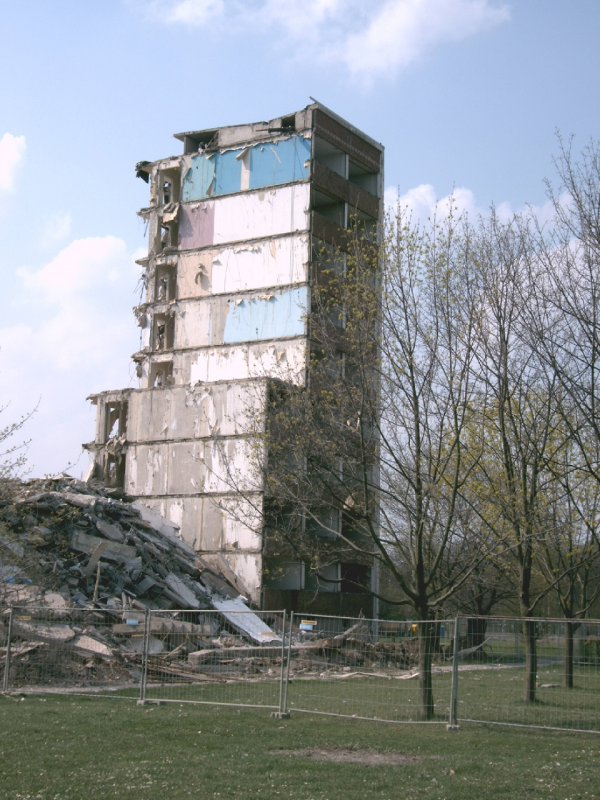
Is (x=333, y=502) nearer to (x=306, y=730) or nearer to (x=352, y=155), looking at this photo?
(x=306, y=730)

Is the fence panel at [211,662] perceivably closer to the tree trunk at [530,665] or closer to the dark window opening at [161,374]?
the tree trunk at [530,665]

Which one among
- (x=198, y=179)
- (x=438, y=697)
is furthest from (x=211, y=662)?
(x=198, y=179)

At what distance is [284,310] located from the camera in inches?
1961

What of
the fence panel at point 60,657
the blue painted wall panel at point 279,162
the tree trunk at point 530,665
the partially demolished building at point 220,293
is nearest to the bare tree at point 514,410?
the tree trunk at point 530,665

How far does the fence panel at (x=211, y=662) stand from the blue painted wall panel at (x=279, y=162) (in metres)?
27.4

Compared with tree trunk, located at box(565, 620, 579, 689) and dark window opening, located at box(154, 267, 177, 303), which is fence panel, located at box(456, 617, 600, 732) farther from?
dark window opening, located at box(154, 267, 177, 303)

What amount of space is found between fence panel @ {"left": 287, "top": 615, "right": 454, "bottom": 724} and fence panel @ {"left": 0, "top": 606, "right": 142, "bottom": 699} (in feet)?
12.8

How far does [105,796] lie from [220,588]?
2850 cm

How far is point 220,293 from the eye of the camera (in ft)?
171

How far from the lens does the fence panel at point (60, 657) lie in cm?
1889

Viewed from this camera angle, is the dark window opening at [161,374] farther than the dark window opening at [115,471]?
Yes

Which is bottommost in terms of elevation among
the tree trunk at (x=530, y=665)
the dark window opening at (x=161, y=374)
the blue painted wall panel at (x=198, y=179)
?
the tree trunk at (x=530, y=665)

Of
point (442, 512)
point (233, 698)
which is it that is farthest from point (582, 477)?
point (233, 698)

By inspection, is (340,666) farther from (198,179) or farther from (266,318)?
(198,179)
